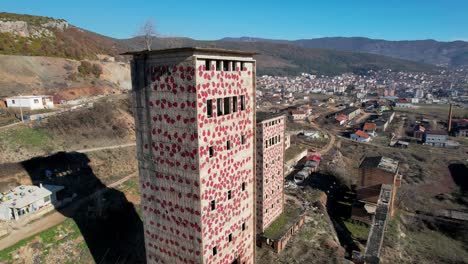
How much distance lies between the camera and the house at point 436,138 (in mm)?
103381

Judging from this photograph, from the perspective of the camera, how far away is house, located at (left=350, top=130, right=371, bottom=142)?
10894 cm

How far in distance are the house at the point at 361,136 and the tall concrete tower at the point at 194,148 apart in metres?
92.4

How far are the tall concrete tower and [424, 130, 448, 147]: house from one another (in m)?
103

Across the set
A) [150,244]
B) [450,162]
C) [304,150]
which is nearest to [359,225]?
[304,150]

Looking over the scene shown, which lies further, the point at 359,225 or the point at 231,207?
the point at 359,225

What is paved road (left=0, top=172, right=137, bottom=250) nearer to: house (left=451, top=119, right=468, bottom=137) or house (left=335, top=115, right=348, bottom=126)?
house (left=335, top=115, right=348, bottom=126)

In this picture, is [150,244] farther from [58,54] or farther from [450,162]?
[58,54]

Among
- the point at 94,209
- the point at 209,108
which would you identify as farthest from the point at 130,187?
the point at 209,108

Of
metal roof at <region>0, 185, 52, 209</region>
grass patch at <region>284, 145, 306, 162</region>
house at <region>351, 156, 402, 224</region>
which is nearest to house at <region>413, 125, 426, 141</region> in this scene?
grass patch at <region>284, 145, 306, 162</region>

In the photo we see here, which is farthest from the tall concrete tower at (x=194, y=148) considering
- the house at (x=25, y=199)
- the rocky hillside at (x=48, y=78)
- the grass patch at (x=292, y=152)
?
the rocky hillside at (x=48, y=78)

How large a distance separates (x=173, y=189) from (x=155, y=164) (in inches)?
109

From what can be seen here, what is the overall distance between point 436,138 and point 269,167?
8986cm

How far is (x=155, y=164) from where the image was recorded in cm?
2564

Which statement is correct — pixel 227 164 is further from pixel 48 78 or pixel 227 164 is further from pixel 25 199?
pixel 48 78
